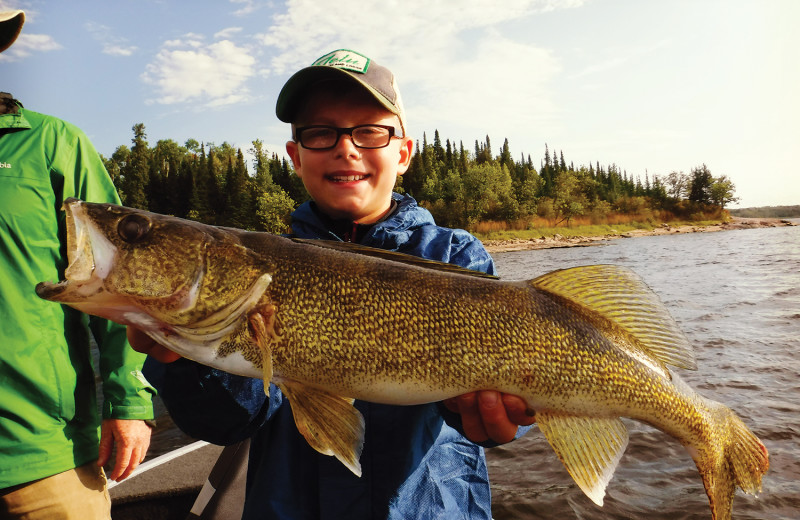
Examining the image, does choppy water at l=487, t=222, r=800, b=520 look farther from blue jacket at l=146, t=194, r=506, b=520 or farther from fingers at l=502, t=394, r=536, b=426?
fingers at l=502, t=394, r=536, b=426

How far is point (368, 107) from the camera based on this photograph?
265 centimetres

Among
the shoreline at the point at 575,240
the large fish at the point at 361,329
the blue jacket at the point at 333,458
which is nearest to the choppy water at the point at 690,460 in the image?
the blue jacket at the point at 333,458

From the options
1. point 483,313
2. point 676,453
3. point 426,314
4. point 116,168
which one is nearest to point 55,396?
point 426,314

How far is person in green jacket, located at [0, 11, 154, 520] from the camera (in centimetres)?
225

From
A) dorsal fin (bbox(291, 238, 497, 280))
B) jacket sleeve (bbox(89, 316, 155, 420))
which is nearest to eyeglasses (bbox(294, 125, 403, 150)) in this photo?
dorsal fin (bbox(291, 238, 497, 280))

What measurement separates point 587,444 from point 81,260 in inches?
85.0

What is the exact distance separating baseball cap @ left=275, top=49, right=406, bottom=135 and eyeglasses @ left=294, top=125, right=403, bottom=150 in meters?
0.15

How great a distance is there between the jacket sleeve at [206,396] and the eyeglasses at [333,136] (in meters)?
1.33

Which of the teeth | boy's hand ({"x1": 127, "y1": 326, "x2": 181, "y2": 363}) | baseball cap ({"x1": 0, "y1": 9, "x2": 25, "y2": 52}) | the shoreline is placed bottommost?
the shoreline

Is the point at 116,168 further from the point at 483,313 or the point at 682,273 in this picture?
the point at 483,313

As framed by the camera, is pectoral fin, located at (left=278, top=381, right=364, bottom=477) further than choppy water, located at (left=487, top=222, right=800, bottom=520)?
No

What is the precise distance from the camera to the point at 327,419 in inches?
71.9

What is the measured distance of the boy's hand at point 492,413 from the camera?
189cm

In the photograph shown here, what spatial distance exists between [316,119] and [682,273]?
72.1 ft
